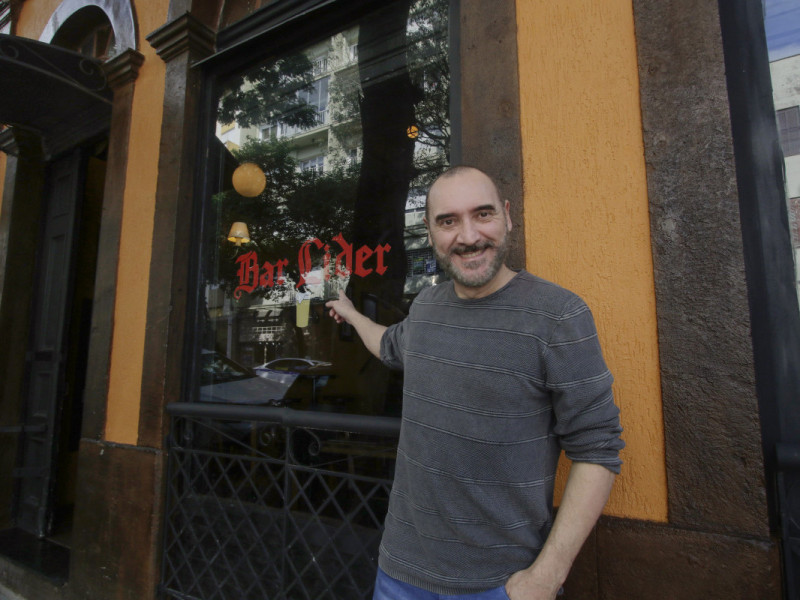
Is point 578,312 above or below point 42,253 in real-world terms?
below

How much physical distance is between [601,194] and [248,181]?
2642mm

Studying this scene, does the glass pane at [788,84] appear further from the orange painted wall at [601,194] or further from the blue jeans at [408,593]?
the blue jeans at [408,593]

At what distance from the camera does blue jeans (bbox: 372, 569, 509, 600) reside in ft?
4.44

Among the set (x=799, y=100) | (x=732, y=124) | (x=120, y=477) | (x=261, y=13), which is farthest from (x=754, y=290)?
(x=120, y=477)

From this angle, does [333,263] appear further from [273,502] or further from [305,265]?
[273,502]

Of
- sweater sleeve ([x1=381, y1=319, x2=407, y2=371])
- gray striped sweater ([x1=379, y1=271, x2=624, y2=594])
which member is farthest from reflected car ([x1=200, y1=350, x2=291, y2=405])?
gray striped sweater ([x1=379, y1=271, x2=624, y2=594])

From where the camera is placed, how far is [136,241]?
346 centimetres

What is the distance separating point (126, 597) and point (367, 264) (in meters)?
2.60

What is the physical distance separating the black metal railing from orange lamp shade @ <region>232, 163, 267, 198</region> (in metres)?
1.59

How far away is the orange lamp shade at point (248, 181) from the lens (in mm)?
3607

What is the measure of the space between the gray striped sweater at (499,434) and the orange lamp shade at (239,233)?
94.0 inches

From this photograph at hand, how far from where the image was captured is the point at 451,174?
1602mm

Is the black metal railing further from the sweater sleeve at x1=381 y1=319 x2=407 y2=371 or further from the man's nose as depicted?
the man's nose

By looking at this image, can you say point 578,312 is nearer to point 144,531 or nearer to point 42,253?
point 144,531
